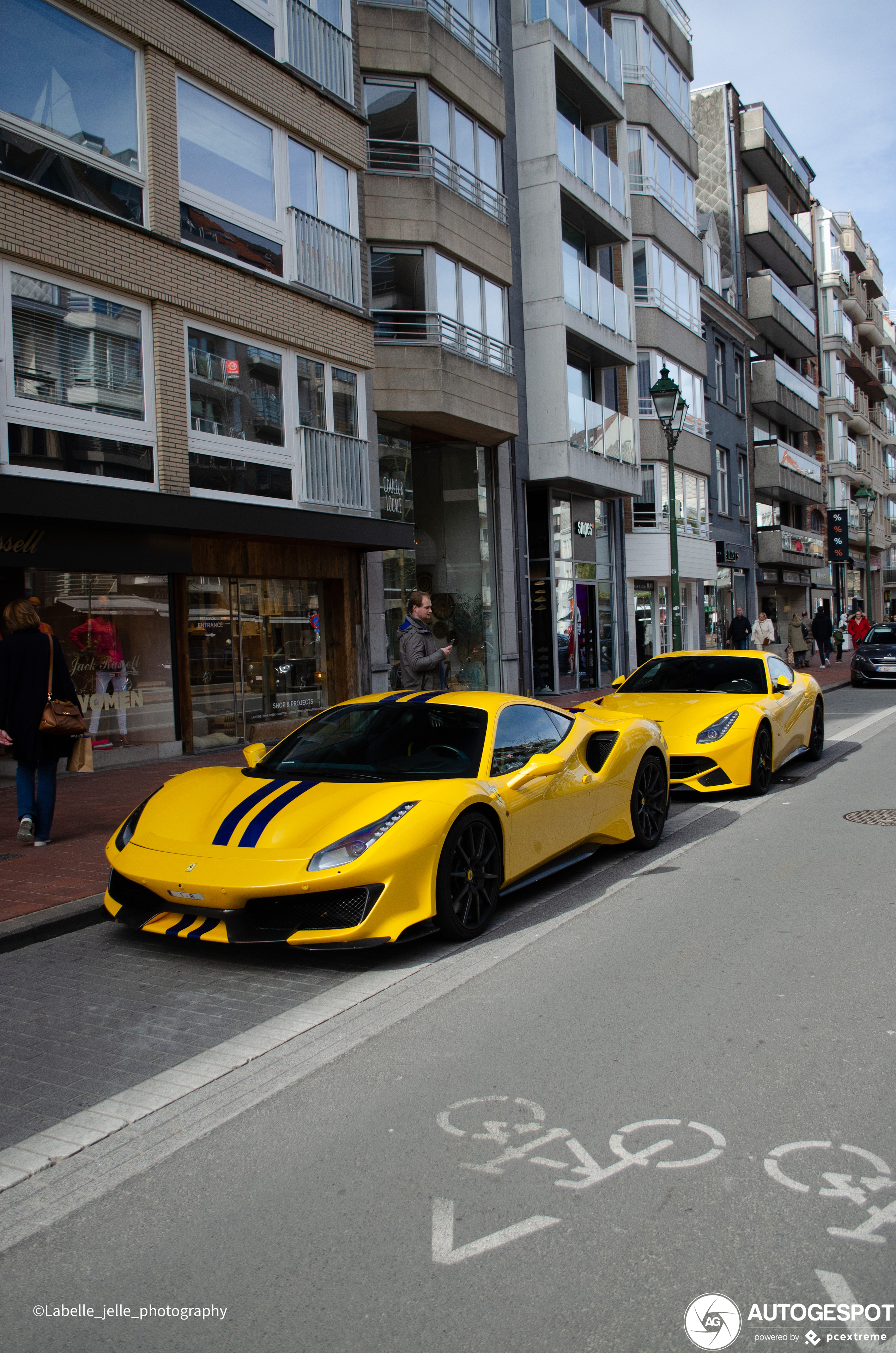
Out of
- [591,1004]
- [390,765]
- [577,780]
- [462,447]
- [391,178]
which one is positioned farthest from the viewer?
[462,447]

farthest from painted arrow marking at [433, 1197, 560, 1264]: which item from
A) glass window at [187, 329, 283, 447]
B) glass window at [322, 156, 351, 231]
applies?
glass window at [322, 156, 351, 231]

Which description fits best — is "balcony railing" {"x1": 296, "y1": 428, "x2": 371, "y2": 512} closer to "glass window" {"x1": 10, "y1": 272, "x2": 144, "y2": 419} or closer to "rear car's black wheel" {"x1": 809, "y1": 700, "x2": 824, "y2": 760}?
"glass window" {"x1": 10, "y1": 272, "x2": 144, "y2": 419}

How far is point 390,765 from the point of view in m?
6.07

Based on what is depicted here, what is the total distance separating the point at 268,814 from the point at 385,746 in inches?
42.3

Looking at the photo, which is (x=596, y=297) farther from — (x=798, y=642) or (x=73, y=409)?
(x=73, y=409)

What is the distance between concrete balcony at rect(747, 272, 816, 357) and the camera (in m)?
41.1

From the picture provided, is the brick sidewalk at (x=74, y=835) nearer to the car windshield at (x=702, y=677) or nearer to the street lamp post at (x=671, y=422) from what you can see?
the car windshield at (x=702, y=677)

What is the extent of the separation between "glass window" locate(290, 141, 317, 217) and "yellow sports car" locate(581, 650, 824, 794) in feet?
31.6

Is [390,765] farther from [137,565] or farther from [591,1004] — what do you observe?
[137,565]

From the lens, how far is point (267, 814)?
5383 mm

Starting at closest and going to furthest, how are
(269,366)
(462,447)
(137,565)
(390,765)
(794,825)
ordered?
(390,765), (794,825), (137,565), (269,366), (462,447)

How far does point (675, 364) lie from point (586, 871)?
2540 cm

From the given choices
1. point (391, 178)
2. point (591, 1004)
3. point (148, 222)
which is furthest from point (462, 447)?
point (591, 1004)

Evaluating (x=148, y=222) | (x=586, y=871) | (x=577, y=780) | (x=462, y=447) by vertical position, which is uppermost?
(x=148, y=222)
